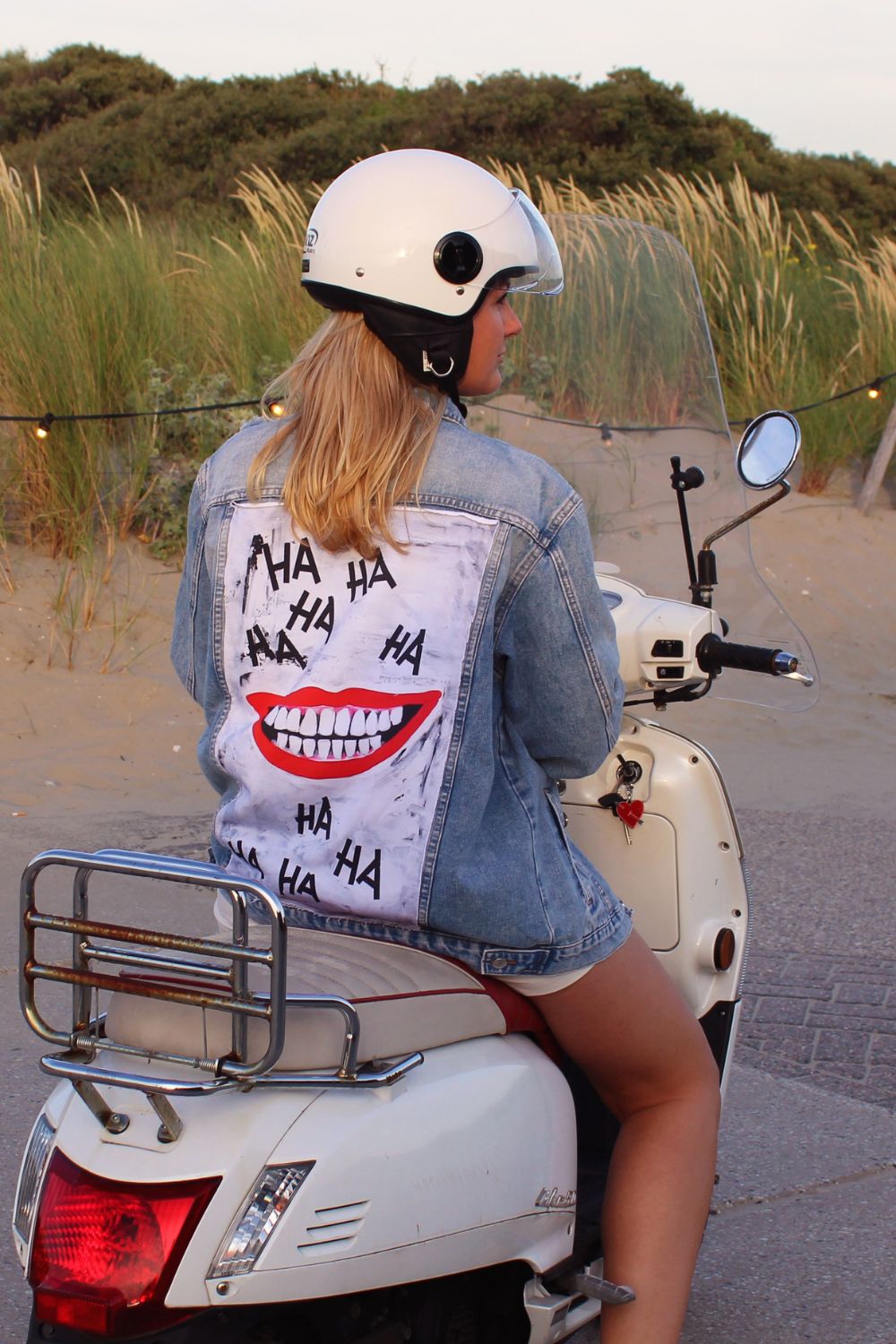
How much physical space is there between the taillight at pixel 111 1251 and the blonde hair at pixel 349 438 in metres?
0.80

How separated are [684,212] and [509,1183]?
940cm

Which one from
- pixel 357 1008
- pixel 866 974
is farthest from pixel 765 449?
pixel 866 974

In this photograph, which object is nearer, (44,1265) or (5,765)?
(44,1265)

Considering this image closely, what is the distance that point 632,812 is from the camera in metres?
2.55

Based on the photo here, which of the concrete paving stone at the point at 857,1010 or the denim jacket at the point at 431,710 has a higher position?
the denim jacket at the point at 431,710

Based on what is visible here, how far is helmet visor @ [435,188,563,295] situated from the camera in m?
2.05

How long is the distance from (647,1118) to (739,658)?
69 cm

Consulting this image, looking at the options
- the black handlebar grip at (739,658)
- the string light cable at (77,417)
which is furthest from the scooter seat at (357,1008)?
the string light cable at (77,417)

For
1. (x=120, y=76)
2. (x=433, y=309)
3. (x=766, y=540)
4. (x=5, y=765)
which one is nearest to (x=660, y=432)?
(x=433, y=309)

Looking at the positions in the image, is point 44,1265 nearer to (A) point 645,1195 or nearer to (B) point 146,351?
(A) point 645,1195

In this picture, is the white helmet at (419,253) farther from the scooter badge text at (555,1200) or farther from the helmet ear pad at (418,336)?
the scooter badge text at (555,1200)

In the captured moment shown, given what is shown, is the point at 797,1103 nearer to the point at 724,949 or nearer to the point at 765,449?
the point at 724,949

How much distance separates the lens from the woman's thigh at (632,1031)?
208 cm

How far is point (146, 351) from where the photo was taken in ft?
27.2
